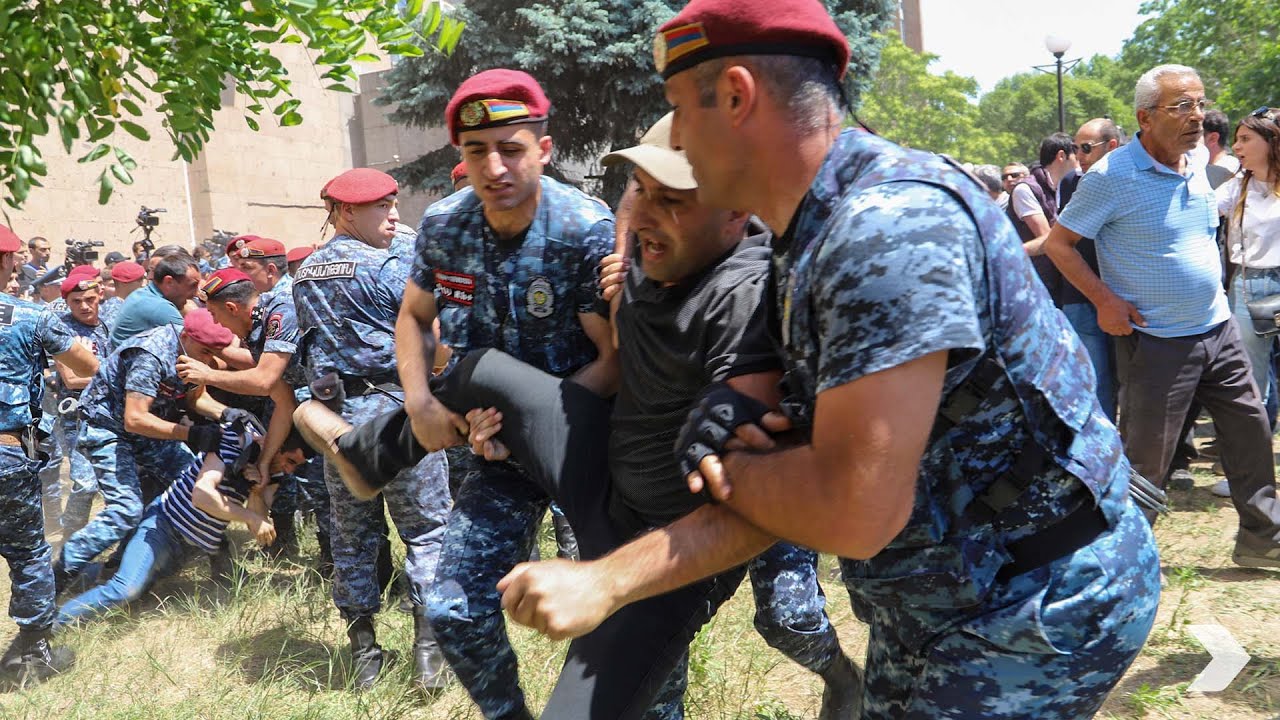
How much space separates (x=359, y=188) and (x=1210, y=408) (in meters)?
4.10

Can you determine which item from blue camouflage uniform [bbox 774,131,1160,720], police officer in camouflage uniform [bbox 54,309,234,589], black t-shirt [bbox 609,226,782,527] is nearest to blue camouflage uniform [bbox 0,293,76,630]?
police officer in camouflage uniform [bbox 54,309,234,589]

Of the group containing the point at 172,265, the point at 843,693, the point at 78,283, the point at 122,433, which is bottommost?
the point at 122,433

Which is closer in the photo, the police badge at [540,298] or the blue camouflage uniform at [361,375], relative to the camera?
the police badge at [540,298]

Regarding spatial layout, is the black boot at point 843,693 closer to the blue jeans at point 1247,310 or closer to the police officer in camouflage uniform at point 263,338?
the police officer in camouflage uniform at point 263,338

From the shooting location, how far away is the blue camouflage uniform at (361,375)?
4.62m

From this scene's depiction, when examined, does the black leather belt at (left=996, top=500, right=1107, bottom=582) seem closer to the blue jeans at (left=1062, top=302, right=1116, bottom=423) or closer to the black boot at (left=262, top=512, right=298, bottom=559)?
the blue jeans at (left=1062, top=302, right=1116, bottom=423)

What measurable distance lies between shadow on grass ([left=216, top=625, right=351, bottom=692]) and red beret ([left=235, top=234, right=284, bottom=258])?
2900 mm

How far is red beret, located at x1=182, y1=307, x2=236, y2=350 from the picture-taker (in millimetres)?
5953

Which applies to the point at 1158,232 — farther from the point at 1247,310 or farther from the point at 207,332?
the point at 207,332

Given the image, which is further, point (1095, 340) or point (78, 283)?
point (78, 283)

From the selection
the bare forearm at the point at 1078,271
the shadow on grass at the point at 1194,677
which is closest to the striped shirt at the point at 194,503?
the bare forearm at the point at 1078,271

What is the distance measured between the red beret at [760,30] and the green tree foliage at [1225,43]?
83.1 ft

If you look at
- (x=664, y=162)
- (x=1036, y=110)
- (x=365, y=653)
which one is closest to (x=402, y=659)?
(x=365, y=653)

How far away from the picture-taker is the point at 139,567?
588cm
